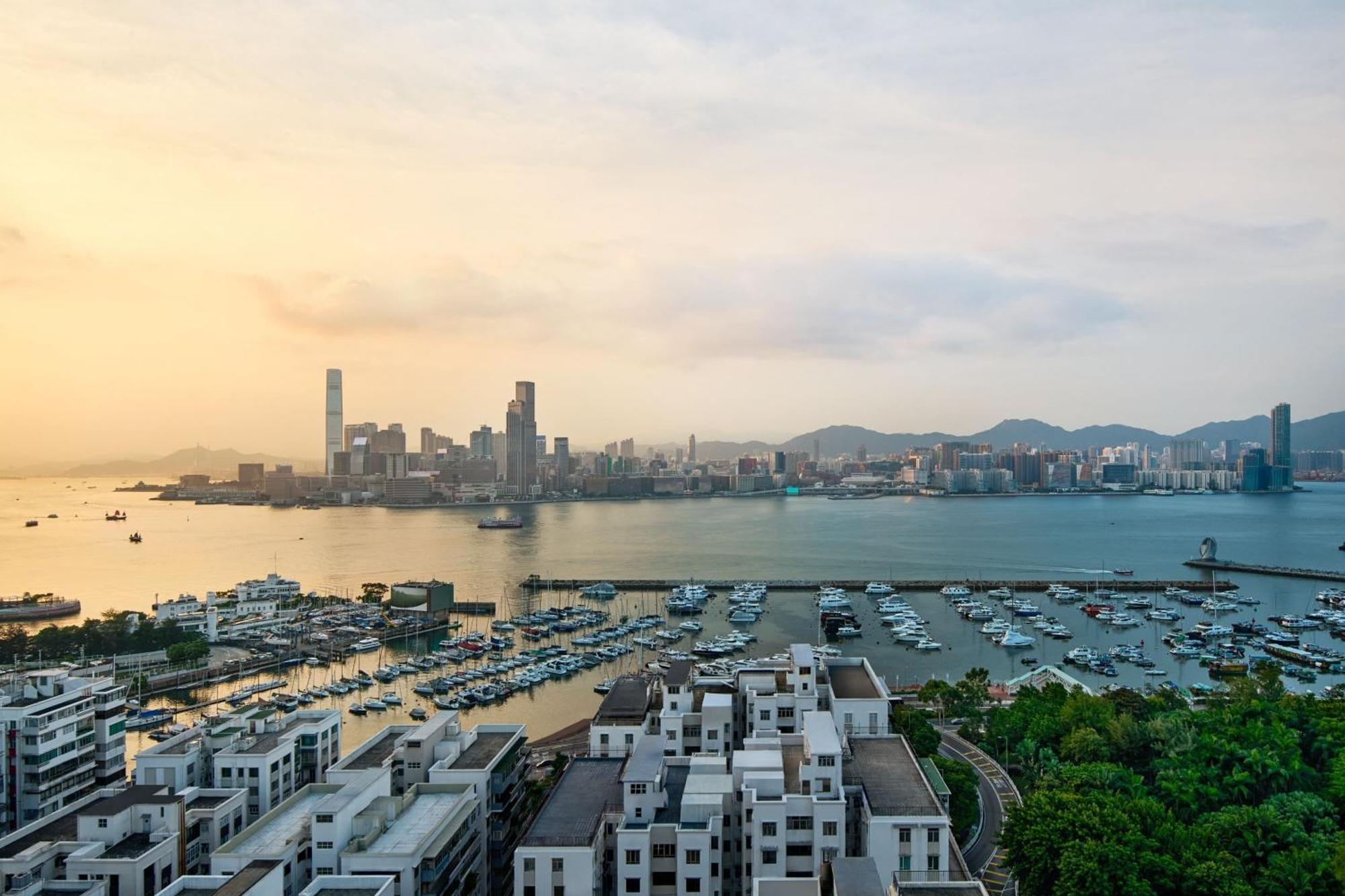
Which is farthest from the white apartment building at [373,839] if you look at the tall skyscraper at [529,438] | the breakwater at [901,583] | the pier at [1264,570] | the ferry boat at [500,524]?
the tall skyscraper at [529,438]

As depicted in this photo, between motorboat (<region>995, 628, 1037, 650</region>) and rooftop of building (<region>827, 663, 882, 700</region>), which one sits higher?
rooftop of building (<region>827, 663, 882, 700</region>)

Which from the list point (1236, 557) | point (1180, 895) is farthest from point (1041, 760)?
point (1236, 557)

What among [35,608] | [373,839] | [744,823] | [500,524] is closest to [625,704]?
[744,823]

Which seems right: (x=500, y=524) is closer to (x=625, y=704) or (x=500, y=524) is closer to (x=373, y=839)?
(x=625, y=704)

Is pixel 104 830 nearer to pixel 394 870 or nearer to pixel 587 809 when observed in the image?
pixel 394 870

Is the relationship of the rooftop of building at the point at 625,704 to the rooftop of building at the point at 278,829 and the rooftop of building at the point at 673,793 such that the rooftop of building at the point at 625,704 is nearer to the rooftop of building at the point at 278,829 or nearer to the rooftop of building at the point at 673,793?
the rooftop of building at the point at 673,793

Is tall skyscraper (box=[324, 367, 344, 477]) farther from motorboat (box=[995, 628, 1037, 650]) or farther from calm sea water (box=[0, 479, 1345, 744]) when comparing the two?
motorboat (box=[995, 628, 1037, 650])

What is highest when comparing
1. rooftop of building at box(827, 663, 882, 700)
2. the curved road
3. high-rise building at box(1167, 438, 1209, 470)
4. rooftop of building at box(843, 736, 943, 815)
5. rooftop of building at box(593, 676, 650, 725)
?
high-rise building at box(1167, 438, 1209, 470)

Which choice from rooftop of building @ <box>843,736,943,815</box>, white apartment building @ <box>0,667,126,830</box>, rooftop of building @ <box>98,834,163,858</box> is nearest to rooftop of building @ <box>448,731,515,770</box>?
rooftop of building @ <box>98,834,163,858</box>
